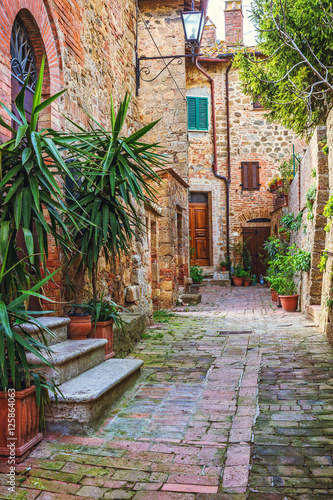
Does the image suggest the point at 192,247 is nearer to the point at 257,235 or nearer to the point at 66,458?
the point at 257,235

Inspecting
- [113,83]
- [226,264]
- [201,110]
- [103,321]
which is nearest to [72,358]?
[103,321]

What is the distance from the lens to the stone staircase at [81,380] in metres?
3.00

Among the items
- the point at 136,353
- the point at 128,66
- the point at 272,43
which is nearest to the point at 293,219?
the point at 272,43

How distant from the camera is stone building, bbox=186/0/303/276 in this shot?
56.0 ft

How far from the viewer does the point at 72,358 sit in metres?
3.37

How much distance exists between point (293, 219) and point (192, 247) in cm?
583

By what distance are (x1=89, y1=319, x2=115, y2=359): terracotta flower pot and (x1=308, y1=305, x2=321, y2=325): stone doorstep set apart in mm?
3791

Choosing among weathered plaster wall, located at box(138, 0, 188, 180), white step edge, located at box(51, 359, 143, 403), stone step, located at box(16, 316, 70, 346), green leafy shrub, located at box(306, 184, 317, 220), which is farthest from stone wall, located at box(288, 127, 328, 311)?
stone step, located at box(16, 316, 70, 346)

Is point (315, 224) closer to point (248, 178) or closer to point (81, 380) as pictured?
point (81, 380)

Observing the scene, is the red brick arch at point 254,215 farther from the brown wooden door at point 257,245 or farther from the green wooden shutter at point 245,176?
the green wooden shutter at point 245,176

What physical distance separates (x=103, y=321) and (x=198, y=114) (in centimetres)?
1409

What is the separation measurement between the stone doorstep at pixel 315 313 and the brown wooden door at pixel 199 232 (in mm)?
9414

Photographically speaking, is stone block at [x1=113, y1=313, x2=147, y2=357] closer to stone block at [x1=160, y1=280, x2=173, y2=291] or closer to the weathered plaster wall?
stone block at [x1=160, y1=280, x2=173, y2=291]

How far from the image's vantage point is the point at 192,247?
16.4 m
